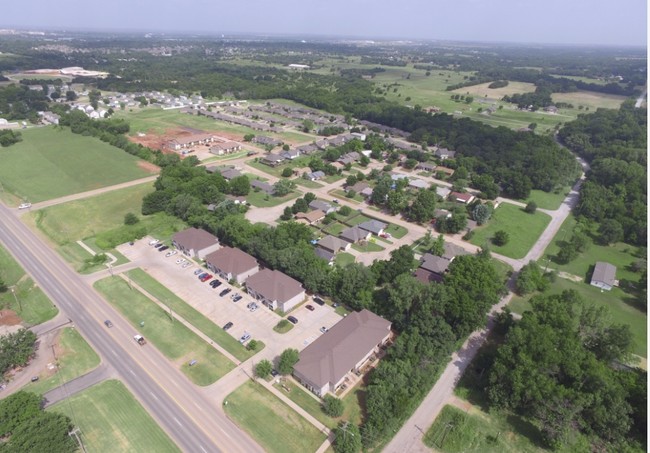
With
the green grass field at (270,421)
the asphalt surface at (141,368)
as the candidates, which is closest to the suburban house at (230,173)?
the asphalt surface at (141,368)

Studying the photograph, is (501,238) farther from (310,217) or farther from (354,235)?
(310,217)

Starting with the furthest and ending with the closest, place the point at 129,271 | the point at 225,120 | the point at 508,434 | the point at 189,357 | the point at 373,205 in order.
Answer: the point at 225,120
the point at 373,205
the point at 129,271
the point at 189,357
the point at 508,434

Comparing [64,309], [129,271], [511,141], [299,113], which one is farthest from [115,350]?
[299,113]

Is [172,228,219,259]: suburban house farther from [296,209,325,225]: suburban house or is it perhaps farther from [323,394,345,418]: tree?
[323,394,345,418]: tree

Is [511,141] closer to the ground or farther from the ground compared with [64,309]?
farther from the ground

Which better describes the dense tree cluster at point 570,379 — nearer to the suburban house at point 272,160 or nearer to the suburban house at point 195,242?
the suburban house at point 195,242

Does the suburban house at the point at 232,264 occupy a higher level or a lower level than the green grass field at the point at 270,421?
higher

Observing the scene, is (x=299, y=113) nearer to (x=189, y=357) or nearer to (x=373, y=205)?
(x=373, y=205)
